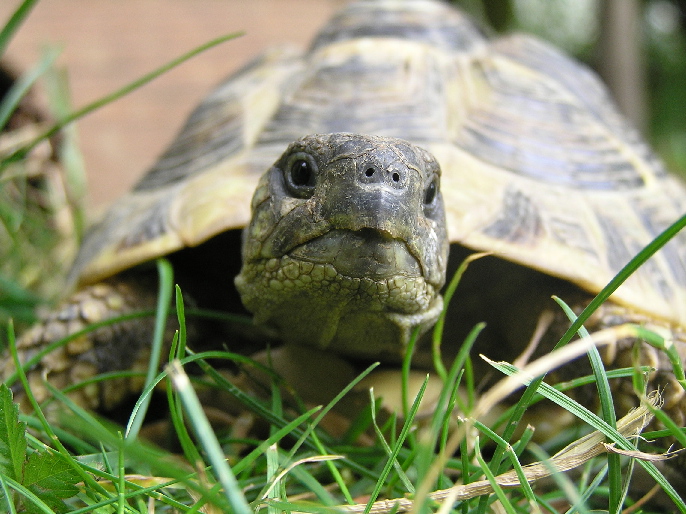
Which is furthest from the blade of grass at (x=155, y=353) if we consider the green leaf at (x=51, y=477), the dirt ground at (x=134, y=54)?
the dirt ground at (x=134, y=54)

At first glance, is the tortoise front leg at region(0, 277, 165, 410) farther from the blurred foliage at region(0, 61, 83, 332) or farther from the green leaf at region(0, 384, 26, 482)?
the green leaf at region(0, 384, 26, 482)

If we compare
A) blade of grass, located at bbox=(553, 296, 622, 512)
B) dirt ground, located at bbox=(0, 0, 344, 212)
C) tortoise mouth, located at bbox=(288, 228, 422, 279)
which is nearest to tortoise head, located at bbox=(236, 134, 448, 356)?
tortoise mouth, located at bbox=(288, 228, 422, 279)

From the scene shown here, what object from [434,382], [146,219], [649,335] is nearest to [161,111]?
[146,219]

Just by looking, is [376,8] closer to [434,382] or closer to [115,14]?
[434,382]

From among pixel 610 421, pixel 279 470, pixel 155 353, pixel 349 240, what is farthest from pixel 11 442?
pixel 610 421

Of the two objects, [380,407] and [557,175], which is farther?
[557,175]
